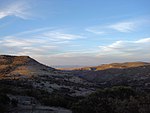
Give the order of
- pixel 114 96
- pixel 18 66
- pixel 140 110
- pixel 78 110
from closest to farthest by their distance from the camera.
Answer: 1. pixel 140 110
2. pixel 78 110
3. pixel 114 96
4. pixel 18 66

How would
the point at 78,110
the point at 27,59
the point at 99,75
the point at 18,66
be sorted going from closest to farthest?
the point at 78,110
the point at 18,66
the point at 27,59
the point at 99,75

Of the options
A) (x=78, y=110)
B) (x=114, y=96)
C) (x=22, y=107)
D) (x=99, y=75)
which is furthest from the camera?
(x=99, y=75)

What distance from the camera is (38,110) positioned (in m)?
16.4

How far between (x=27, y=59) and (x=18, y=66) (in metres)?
13.3

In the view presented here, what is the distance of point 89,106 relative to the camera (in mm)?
15562

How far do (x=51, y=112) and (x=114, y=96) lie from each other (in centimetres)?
448

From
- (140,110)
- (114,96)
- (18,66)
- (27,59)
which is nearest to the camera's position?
(140,110)

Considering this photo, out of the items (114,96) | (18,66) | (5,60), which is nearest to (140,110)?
(114,96)

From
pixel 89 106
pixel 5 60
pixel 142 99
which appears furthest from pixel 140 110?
pixel 5 60

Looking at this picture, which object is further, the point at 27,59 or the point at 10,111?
the point at 27,59

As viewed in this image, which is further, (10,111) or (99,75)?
(99,75)

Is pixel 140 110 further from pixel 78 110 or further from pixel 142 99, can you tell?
pixel 78 110

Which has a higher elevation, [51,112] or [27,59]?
[27,59]

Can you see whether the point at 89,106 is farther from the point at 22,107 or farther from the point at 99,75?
the point at 99,75
